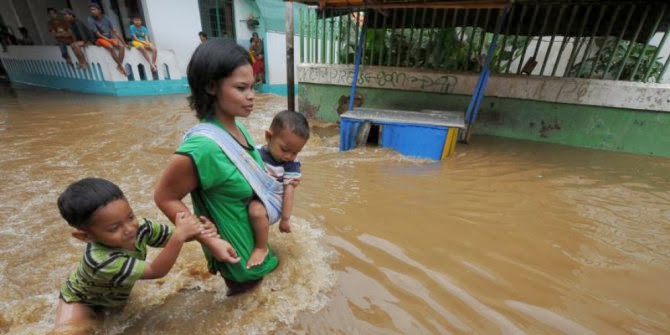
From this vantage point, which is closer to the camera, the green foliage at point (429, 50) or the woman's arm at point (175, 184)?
the woman's arm at point (175, 184)

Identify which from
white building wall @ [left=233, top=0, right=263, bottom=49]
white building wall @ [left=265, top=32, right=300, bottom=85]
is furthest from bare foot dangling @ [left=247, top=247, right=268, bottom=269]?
white building wall @ [left=233, top=0, right=263, bottom=49]

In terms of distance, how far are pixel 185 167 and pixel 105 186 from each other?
1.65 feet

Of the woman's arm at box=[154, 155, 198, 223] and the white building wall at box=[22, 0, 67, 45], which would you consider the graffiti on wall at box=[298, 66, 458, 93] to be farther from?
the white building wall at box=[22, 0, 67, 45]

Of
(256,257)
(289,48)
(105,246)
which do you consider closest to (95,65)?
(289,48)

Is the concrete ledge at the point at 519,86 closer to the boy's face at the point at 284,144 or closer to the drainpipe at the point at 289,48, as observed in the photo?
the drainpipe at the point at 289,48

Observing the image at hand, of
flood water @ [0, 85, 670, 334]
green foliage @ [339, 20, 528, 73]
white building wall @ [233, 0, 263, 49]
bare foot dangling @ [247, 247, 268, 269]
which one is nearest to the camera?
bare foot dangling @ [247, 247, 268, 269]

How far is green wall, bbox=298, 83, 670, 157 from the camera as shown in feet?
16.2

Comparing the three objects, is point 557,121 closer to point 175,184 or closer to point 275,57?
point 175,184

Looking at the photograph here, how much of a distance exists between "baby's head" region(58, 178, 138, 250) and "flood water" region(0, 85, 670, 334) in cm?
57

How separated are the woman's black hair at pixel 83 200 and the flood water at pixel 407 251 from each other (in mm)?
682

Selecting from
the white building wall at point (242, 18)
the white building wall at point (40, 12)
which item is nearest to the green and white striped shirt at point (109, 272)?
the white building wall at point (242, 18)

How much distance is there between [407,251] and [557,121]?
15.4 ft

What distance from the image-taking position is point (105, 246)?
1468 millimetres

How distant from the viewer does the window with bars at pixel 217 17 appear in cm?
1127
